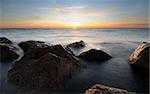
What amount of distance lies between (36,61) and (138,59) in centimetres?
488

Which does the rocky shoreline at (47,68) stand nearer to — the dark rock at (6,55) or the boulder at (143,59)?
the boulder at (143,59)

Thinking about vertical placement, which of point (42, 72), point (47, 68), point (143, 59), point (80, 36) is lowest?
point (80, 36)

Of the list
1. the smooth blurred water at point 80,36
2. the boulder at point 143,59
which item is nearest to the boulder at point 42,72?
the boulder at point 143,59

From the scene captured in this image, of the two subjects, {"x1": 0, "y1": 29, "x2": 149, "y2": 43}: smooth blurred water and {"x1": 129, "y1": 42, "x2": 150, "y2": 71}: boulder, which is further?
{"x1": 0, "y1": 29, "x2": 149, "y2": 43}: smooth blurred water

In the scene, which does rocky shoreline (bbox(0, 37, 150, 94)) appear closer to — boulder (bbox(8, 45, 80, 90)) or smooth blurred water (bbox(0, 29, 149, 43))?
boulder (bbox(8, 45, 80, 90))

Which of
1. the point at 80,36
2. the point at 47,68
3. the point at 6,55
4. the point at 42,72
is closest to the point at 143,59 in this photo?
the point at 47,68

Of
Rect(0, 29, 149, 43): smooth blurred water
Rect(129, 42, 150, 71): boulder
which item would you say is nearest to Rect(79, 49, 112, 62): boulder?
Rect(129, 42, 150, 71): boulder

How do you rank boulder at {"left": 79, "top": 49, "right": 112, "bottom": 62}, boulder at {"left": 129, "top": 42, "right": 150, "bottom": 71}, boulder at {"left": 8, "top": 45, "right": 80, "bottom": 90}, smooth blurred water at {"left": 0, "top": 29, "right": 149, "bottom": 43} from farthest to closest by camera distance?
smooth blurred water at {"left": 0, "top": 29, "right": 149, "bottom": 43}
boulder at {"left": 79, "top": 49, "right": 112, "bottom": 62}
boulder at {"left": 129, "top": 42, "right": 150, "bottom": 71}
boulder at {"left": 8, "top": 45, "right": 80, "bottom": 90}

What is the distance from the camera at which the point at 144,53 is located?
8273 millimetres

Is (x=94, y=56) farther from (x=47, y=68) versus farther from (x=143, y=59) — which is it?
(x=47, y=68)

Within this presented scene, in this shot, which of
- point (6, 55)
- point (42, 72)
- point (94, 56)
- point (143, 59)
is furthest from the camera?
point (94, 56)

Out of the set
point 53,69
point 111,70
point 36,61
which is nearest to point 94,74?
point 111,70

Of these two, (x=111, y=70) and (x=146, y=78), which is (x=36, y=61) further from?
(x=146, y=78)

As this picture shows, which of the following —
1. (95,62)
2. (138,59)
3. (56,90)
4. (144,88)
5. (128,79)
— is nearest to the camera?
(56,90)
